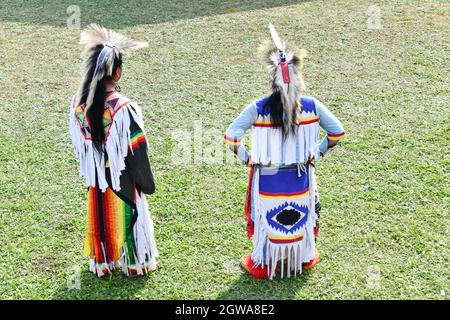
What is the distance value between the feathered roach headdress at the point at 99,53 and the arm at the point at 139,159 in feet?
1.16

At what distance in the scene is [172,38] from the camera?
32.7 feet

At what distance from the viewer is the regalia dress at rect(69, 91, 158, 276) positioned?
15.5 ft

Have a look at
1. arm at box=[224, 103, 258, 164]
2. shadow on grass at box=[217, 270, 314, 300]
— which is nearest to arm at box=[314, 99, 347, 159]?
arm at box=[224, 103, 258, 164]

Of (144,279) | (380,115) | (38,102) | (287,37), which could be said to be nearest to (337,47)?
(287,37)

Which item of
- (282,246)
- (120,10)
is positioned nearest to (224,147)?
(282,246)

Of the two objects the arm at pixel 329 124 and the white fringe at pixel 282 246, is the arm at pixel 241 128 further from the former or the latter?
the arm at pixel 329 124

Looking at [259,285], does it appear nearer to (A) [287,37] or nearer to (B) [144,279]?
(B) [144,279]

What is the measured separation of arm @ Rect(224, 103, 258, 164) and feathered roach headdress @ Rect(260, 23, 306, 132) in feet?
0.72

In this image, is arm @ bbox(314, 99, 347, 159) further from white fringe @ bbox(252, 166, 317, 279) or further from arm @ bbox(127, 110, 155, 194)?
arm @ bbox(127, 110, 155, 194)

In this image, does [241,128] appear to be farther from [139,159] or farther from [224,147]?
[224,147]

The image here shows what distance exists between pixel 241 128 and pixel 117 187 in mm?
971

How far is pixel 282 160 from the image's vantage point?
15.8 ft

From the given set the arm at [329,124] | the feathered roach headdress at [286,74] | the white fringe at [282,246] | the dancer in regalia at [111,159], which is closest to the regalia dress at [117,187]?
the dancer in regalia at [111,159]
